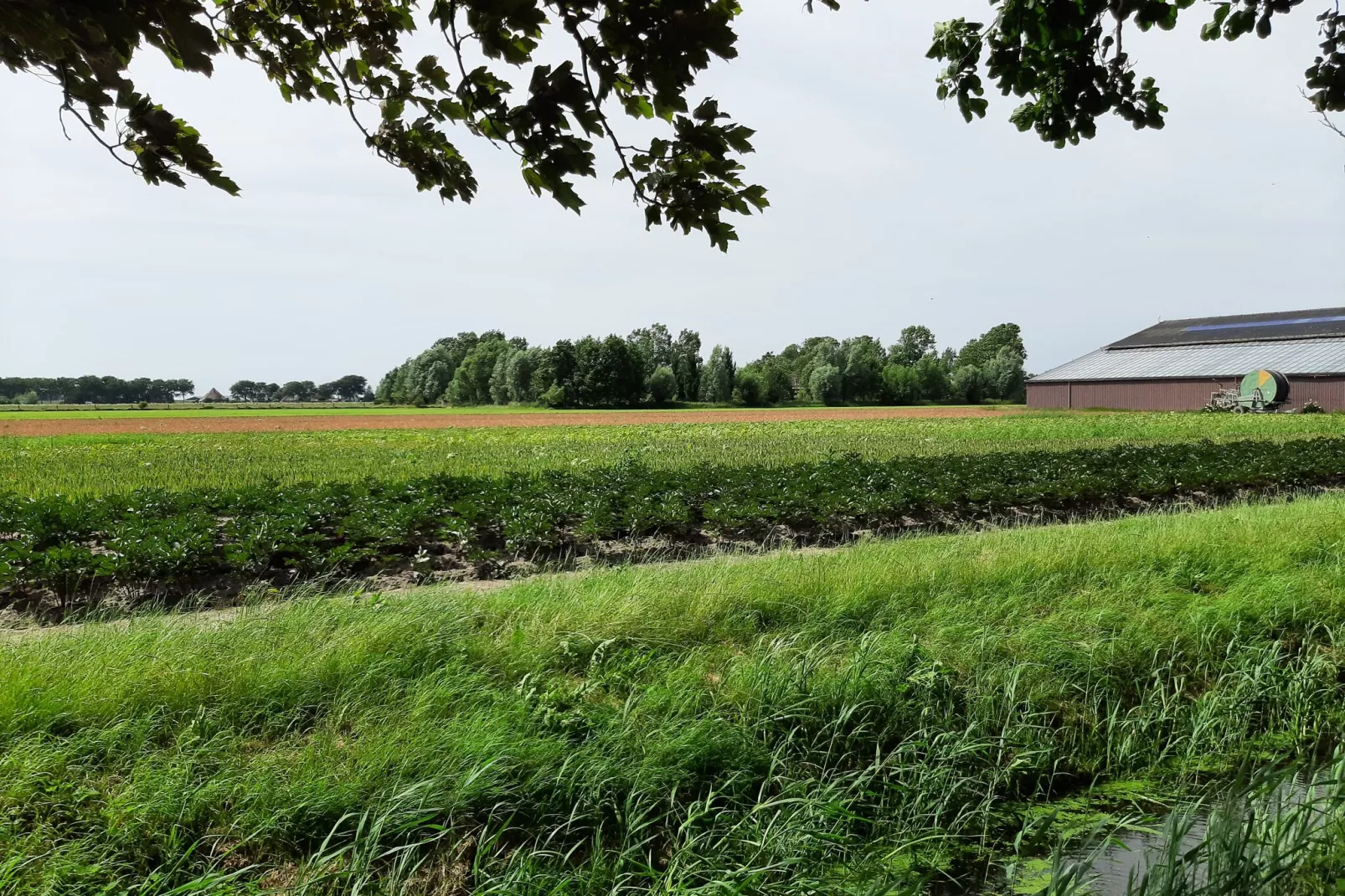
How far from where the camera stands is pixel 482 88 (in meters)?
3.41

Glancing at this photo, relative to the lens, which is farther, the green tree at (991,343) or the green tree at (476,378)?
the green tree at (991,343)

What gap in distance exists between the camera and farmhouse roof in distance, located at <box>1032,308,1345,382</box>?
1902 inches

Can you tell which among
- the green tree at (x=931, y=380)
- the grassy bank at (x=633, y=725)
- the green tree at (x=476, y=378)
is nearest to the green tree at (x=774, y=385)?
the green tree at (x=931, y=380)

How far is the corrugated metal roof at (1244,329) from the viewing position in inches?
2063

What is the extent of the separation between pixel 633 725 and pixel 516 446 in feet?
67.9

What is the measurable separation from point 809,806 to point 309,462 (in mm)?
18317

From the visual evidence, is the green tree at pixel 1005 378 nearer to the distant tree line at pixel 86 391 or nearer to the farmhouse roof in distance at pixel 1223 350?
the farmhouse roof in distance at pixel 1223 350

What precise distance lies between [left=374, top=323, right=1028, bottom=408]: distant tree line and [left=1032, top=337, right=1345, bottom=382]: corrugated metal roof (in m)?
36.2

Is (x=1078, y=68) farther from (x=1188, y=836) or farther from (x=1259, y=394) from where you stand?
(x=1259, y=394)

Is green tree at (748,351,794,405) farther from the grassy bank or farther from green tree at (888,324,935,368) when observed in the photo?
the grassy bank

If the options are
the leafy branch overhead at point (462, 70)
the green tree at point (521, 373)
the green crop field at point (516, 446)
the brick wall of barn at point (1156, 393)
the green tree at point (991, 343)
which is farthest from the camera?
the green tree at point (991, 343)

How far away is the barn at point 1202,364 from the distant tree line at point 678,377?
35517 mm

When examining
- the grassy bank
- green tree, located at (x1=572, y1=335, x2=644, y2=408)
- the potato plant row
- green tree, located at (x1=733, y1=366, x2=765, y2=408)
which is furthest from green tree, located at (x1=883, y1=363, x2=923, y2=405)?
the grassy bank

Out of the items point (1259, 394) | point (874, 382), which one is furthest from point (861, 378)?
point (1259, 394)
